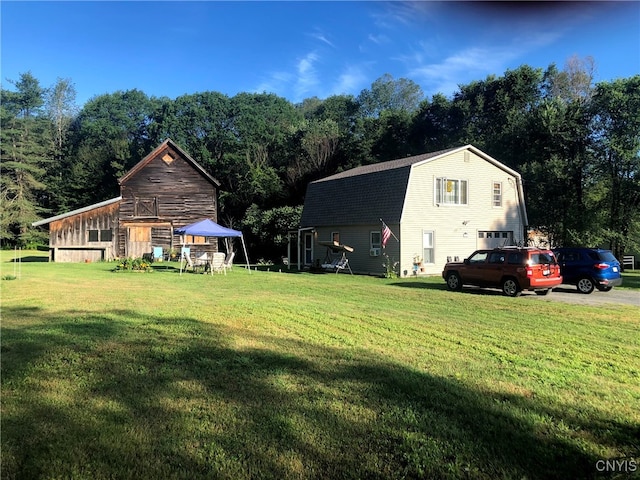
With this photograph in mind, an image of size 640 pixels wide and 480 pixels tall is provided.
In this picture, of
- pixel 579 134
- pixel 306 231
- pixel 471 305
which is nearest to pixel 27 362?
pixel 471 305

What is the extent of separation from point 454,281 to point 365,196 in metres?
8.81

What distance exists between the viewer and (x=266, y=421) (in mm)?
3879

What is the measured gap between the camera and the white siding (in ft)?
70.6

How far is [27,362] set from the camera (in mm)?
5438

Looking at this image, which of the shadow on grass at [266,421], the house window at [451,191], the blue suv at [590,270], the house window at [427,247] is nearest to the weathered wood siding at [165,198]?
the house window at [427,247]

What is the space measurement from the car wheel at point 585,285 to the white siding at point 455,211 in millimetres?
7319

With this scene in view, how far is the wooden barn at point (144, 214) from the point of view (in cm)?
3200

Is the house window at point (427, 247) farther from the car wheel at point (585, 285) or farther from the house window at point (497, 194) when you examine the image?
the car wheel at point (585, 285)

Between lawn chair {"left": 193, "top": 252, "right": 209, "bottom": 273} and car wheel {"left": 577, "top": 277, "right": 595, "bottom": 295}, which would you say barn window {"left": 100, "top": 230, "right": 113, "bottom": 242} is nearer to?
lawn chair {"left": 193, "top": 252, "right": 209, "bottom": 273}

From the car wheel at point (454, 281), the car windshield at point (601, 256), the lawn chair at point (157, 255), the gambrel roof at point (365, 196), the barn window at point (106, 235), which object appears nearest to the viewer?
the car windshield at point (601, 256)

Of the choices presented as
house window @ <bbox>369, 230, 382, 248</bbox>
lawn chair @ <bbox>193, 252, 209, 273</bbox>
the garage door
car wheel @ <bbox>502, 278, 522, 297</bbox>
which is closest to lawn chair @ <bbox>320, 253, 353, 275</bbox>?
house window @ <bbox>369, 230, 382, 248</bbox>

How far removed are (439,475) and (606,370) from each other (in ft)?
12.0

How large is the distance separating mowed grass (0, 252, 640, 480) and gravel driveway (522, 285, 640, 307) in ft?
14.3

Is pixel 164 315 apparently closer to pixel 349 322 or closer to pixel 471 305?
pixel 349 322
